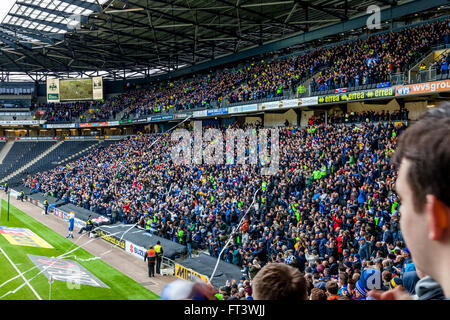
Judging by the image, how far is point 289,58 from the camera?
36281 millimetres

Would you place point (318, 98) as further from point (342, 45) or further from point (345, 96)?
point (342, 45)

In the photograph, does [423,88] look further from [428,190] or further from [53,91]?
[53,91]

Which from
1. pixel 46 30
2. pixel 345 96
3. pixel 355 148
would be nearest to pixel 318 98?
pixel 345 96

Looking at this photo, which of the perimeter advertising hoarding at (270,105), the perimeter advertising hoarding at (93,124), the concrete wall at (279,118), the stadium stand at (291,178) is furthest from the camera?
the perimeter advertising hoarding at (93,124)

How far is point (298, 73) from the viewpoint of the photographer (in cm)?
3117

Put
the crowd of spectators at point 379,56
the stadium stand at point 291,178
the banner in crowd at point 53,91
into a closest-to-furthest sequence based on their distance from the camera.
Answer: the stadium stand at point 291,178 → the crowd of spectators at point 379,56 → the banner in crowd at point 53,91

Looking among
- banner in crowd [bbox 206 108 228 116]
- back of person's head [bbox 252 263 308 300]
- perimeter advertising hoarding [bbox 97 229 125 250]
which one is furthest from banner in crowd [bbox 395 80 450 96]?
back of person's head [bbox 252 263 308 300]

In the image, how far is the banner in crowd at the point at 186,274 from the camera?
47.3ft

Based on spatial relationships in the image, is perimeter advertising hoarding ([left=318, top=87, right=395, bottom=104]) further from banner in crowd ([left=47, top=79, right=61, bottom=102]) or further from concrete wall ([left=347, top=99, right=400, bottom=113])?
banner in crowd ([left=47, top=79, right=61, bottom=102])

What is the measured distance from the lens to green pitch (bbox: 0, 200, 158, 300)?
45.0ft

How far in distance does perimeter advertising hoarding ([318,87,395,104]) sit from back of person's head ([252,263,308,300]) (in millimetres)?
21660

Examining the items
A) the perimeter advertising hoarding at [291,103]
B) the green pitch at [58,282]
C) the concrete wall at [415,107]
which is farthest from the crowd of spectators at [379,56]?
the green pitch at [58,282]

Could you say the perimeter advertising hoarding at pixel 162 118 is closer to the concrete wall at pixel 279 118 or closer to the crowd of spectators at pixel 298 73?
the crowd of spectators at pixel 298 73

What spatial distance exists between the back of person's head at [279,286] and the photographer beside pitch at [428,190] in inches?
33.2
